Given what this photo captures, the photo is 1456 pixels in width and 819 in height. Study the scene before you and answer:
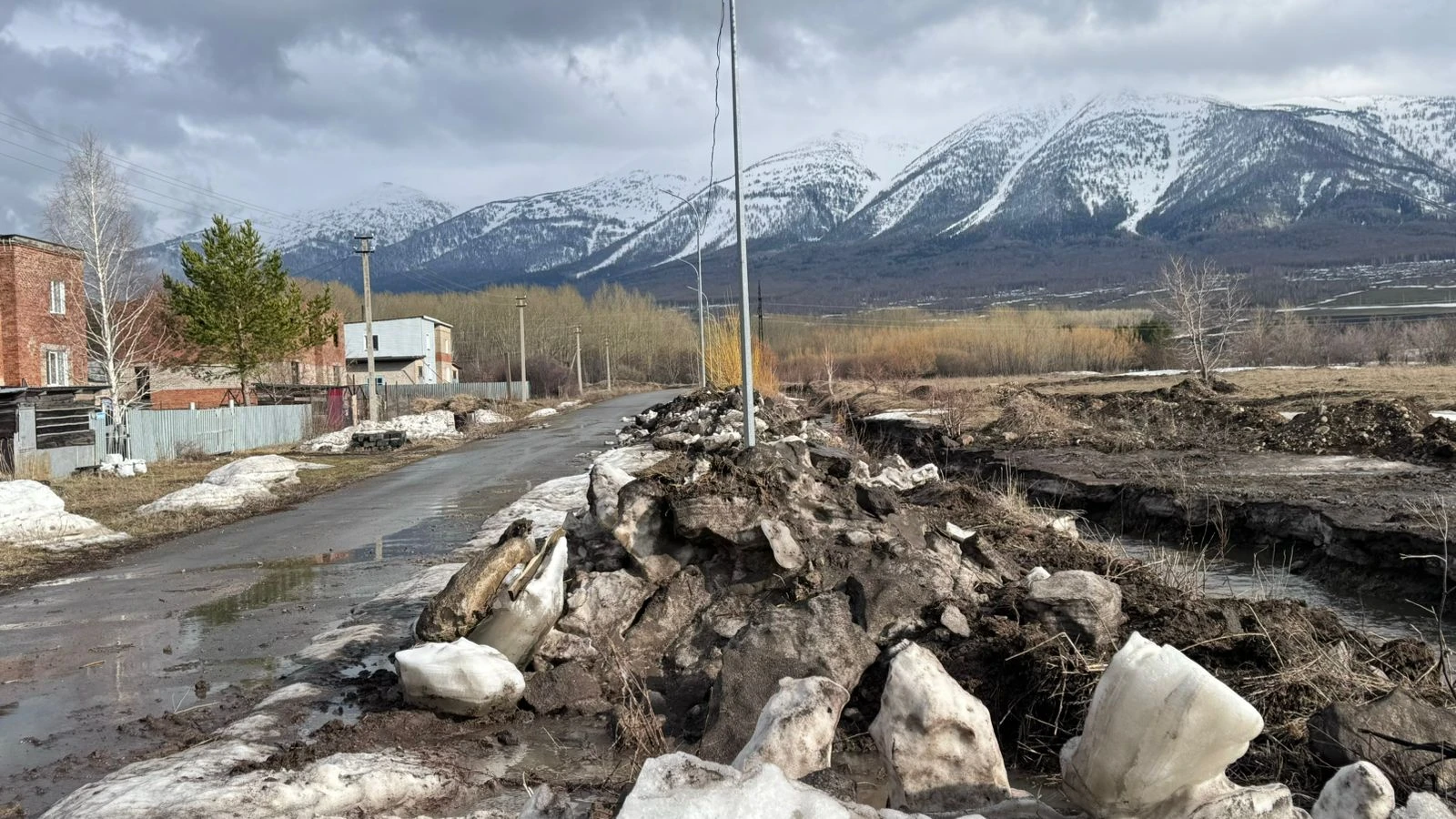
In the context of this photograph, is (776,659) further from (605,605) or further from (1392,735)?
(1392,735)

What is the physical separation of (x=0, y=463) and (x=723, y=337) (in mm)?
22544

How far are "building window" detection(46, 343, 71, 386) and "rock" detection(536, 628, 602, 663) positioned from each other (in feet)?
121

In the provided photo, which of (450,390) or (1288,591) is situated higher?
(450,390)

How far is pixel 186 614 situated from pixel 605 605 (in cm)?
469

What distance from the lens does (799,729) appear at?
4.90 metres

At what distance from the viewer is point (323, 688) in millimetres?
Result: 7379

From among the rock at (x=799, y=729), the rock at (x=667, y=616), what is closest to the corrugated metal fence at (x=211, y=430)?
the rock at (x=667, y=616)

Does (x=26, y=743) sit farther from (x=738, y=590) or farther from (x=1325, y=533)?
(x=1325, y=533)

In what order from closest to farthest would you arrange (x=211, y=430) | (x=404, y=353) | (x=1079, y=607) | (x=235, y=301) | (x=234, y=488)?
(x=1079, y=607)
(x=234, y=488)
(x=211, y=430)
(x=235, y=301)
(x=404, y=353)

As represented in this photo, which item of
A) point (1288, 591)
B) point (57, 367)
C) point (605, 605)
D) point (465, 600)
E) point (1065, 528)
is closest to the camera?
point (465, 600)

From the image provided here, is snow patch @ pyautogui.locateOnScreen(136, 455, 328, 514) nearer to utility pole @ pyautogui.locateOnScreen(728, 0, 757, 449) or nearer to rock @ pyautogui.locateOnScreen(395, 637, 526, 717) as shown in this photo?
utility pole @ pyautogui.locateOnScreen(728, 0, 757, 449)

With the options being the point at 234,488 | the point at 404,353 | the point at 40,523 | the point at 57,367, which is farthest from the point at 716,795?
the point at 404,353

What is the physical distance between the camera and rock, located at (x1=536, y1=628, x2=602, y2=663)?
7441 mm

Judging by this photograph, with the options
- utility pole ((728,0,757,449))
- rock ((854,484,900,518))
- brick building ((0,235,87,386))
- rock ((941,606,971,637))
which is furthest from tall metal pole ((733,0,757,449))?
brick building ((0,235,87,386))
